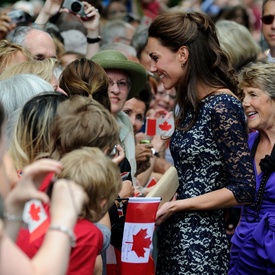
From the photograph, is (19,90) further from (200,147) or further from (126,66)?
(126,66)

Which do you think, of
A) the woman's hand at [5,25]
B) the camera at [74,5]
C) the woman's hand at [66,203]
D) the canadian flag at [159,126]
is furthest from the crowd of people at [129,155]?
the camera at [74,5]

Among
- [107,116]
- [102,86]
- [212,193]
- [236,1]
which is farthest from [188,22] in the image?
[236,1]

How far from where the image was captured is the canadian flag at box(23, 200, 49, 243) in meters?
3.02

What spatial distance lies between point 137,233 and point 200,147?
61cm

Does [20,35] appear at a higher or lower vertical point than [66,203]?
lower

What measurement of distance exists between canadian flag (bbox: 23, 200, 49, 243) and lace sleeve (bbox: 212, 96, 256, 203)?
169 cm

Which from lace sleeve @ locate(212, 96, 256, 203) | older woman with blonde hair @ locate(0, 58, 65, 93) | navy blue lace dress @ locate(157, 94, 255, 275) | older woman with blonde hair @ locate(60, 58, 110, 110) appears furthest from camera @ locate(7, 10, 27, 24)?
lace sleeve @ locate(212, 96, 256, 203)

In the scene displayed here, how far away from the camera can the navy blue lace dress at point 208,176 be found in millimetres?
4582

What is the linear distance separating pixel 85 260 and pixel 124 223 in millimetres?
1298

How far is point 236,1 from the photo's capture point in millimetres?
14539

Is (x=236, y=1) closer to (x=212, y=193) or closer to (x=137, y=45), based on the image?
(x=137, y=45)

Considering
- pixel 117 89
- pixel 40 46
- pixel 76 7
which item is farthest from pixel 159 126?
pixel 76 7

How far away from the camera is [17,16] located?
7.77 meters

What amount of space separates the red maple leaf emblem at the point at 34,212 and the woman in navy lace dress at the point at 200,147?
1652 millimetres
